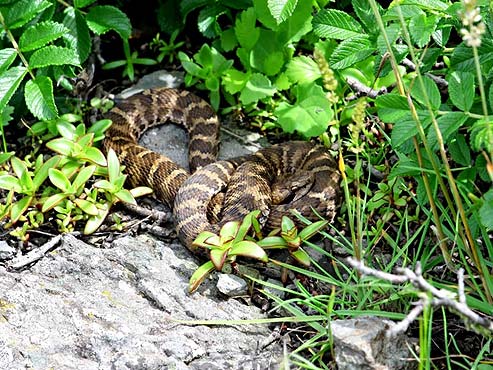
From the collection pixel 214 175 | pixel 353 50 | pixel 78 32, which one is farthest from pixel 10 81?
pixel 353 50

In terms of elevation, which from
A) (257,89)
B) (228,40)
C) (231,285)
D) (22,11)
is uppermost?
(22,11)

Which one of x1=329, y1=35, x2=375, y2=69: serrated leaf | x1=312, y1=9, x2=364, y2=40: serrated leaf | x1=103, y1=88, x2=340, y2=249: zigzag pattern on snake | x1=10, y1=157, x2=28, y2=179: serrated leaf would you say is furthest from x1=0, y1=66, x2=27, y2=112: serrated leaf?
x1=329, y1=35, x2=375, y2=69: serrated leaf

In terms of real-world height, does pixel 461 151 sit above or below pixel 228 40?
below

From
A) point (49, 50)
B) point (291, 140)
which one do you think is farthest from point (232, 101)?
point (49, 50)

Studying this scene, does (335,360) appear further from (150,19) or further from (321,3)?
(150,19)

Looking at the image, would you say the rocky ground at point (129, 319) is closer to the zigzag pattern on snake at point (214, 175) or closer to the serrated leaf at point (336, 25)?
the zigzag pattern on snake at point (214, 175)

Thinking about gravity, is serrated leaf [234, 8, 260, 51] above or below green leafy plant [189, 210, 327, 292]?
above

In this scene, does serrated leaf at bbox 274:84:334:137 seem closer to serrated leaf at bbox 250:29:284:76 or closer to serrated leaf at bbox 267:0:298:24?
serrated leaf at bbox 250:29:284:76

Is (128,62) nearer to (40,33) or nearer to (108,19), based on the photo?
(108,19)
